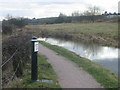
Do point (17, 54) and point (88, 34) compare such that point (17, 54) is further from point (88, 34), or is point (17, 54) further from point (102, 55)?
point (88, 34)

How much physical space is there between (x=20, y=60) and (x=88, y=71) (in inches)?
128

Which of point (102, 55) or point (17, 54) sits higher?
point (17, 54)

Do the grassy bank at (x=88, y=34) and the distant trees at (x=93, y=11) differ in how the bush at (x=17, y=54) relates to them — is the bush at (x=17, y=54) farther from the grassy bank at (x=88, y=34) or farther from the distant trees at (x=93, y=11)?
the distant trees at (x=93, y=11)

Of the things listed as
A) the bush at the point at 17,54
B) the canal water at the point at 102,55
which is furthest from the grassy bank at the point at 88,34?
the bush at the point at 17,54

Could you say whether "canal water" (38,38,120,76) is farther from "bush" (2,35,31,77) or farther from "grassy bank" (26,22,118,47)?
"grassy bank" (26,22,118,47)

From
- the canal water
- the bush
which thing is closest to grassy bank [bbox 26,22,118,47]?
the canal water

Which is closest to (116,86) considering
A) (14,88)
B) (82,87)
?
(82,87)

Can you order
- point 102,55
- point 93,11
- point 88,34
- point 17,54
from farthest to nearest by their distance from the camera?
point 93,11, point 88,34, point 102,55, point 17,54

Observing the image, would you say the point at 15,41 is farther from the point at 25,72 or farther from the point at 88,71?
the point at 88,71

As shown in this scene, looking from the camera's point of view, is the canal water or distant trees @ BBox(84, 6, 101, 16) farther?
distant trees @ BBox(84, 6, 101, 16)

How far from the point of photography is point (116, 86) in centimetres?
914

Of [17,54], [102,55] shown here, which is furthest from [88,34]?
[17,54]

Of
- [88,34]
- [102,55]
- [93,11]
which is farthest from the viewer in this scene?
[93,11]

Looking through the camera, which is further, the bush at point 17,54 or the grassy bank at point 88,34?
the grassy bank at point 88,34
